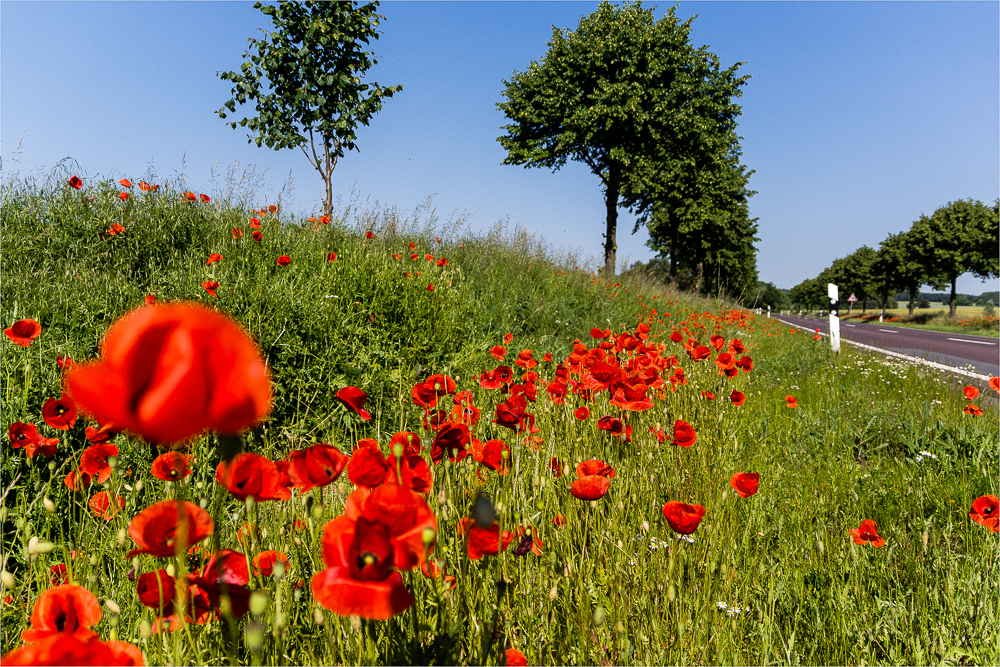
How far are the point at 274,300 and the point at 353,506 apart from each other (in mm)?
2939

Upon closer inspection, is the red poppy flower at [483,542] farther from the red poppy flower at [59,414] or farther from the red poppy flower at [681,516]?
the red poppy flower at [59,414]

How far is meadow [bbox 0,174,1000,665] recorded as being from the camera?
0.53 metres

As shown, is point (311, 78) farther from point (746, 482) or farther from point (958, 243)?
point (958, 243)

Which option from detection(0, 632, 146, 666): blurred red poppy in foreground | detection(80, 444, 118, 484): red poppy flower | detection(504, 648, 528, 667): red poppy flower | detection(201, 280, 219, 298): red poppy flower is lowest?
detection(504, 648, 528, 667): red poppy flower

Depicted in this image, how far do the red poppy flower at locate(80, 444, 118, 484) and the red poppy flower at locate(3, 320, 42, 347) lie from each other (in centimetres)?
51

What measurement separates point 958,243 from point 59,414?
46.0 m

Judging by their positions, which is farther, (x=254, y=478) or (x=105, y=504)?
(x=105, y=504)

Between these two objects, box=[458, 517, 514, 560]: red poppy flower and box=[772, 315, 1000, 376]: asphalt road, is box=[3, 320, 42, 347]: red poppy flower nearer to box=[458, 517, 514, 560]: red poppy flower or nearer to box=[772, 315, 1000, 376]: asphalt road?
box=[458, 517, 514, 560]: red poppy flower

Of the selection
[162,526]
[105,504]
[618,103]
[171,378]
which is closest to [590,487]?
[162,526]

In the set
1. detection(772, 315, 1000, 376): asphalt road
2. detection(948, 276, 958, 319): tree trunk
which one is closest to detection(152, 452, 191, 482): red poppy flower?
detection(772, 315, 1000, 376): asphalt road

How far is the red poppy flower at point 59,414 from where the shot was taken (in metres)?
1.41

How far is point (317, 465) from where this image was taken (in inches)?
31.0

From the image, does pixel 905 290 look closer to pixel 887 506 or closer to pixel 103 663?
pixel 887 506

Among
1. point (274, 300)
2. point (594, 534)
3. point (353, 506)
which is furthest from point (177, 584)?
point (274, 300)
